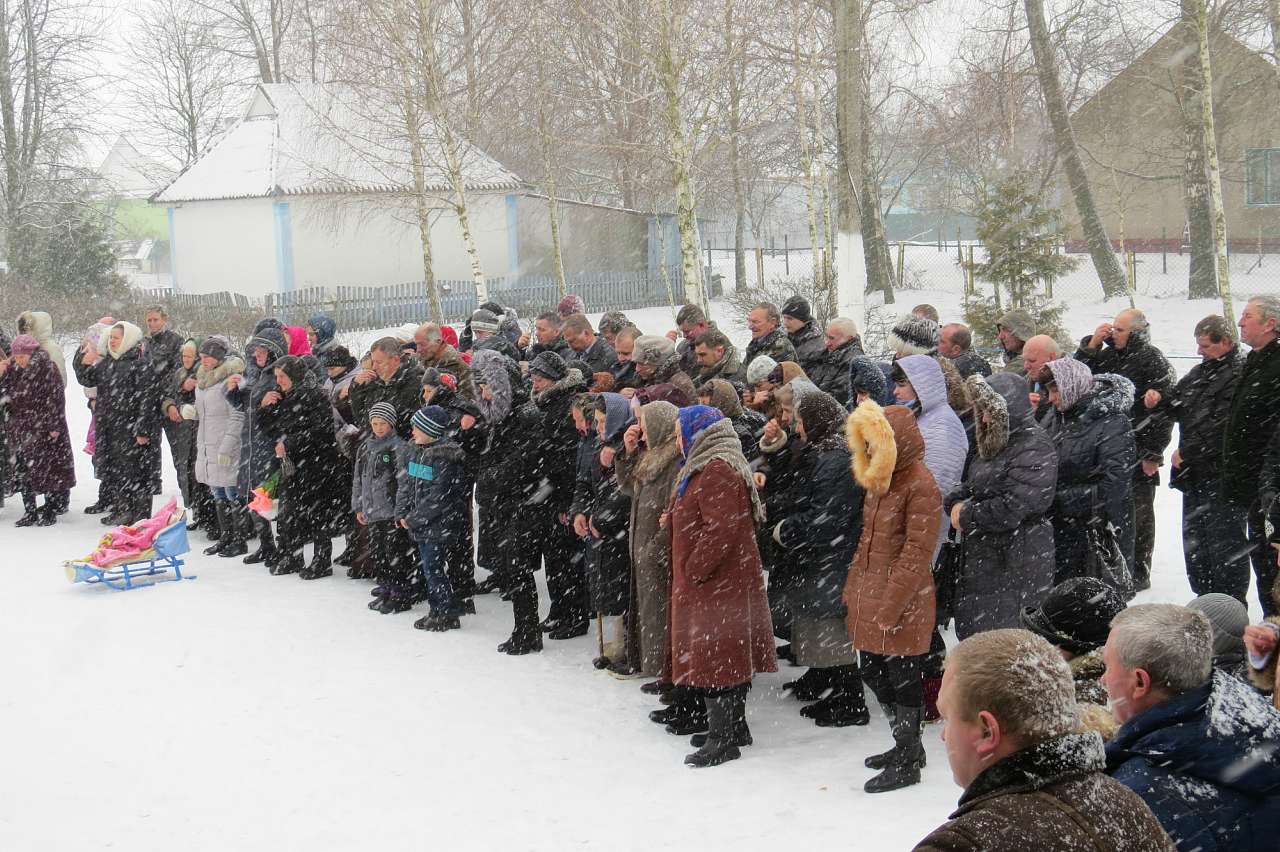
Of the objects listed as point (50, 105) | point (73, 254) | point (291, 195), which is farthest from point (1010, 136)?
point (50, 105)

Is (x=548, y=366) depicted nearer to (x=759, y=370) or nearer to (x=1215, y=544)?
(x=759, y=370)

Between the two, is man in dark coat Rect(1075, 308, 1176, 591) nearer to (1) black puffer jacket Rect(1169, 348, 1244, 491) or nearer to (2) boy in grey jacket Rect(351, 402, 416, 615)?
(1) black puffer jacket Rect(1169, 348, 1244, 491)

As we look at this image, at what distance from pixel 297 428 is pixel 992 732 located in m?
8.19

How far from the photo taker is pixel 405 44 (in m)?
20.3

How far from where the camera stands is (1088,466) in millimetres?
6910

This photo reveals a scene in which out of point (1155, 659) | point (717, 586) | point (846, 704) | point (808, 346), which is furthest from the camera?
point (808, 346)

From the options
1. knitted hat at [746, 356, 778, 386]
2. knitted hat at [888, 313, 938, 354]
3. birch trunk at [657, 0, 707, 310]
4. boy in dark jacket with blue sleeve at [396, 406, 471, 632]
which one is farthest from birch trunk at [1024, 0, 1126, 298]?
boy in dark jacket with blue sleeve at [396, 406, 471, 632]

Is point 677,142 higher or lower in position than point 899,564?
higher

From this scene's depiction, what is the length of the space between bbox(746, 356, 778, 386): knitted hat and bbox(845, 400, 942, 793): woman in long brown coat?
223 centimetres

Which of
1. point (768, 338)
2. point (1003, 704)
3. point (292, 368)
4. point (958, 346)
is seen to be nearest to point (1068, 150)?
point (768, 338)

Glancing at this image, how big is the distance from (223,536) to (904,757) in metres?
7.08

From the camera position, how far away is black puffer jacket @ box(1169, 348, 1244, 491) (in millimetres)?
7516

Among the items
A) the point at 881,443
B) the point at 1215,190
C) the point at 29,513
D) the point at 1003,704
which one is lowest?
the point at 29,513

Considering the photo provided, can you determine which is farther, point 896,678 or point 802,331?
point 802,331
